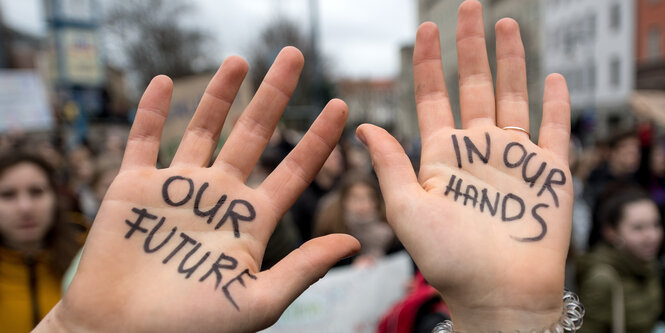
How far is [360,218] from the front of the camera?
334cm

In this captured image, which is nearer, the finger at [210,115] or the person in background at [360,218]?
the finger at [210,115]

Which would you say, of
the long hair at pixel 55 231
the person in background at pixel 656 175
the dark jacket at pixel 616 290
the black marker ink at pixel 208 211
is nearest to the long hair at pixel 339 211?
the dark jacket at pixel 616 290

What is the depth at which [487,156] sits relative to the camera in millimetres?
1578

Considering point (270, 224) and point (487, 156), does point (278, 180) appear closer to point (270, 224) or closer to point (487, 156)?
point (270, 224)

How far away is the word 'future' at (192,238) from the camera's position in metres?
1.42

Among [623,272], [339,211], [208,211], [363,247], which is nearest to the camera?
[208,211]

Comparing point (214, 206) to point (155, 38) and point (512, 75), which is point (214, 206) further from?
point (155, 38)

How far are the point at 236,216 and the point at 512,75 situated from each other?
3.40ft

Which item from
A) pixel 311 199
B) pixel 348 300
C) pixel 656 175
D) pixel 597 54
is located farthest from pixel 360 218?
pixel 597 54

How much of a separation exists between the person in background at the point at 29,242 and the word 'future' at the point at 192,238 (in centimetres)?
111

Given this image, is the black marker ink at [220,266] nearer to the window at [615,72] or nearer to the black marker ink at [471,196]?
the black marker ink at [471,196]

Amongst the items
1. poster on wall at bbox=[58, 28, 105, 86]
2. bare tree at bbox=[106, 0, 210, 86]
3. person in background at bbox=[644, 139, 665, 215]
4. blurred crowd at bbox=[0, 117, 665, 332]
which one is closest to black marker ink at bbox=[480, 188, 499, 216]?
blurred crowd at bbox=[0, 117, 665, 332]

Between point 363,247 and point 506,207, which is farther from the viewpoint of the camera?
point 363,247

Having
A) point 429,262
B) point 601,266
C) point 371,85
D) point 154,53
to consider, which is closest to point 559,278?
point 429,262
